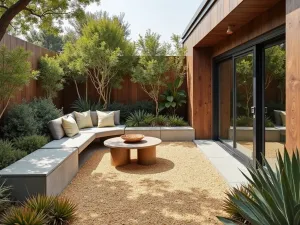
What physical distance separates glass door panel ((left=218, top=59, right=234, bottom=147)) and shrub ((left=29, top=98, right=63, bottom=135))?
159 inches

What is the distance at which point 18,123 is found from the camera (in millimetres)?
5004

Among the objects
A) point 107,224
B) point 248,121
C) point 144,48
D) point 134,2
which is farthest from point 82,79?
point 107,224

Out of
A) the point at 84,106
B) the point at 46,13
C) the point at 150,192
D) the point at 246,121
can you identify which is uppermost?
the point at 46,13

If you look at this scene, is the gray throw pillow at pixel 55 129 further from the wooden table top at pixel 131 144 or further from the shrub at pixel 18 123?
the wooden table top at pixel 131 144

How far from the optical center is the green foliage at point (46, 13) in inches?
205

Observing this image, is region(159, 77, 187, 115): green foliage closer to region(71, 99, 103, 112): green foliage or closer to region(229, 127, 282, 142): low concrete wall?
region(71, 99, 103, 112): green foliage

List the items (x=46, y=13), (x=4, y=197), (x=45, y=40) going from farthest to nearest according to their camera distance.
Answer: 1. (x=45, y=40)
2. (x=46, y=13)
3. (x=4, y=197)

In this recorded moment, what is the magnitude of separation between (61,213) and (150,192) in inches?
52.8

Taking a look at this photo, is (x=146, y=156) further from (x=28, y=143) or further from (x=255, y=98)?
(x=255, y=98)

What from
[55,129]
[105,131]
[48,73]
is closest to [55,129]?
[55,129]

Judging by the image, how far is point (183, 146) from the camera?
6.74 m

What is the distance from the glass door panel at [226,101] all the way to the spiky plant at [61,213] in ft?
13.7

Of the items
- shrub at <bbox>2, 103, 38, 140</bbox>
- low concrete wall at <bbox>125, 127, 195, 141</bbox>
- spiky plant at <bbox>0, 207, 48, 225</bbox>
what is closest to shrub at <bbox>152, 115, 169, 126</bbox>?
low concrete wall at <bbox>125, 127, 195, 141</bbox>

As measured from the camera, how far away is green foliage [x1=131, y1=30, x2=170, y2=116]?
7.91 m
